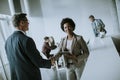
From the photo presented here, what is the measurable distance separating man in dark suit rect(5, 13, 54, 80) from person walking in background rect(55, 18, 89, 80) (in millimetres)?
328

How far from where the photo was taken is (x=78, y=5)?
29.4 ft

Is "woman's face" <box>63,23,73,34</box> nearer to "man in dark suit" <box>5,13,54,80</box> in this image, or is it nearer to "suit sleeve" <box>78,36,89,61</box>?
"suit sleeve" <box>78,36,89,61</box>

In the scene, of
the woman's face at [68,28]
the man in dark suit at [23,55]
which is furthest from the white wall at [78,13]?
the man in dark suit at [23,55]

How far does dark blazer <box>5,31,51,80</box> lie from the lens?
1.96 m

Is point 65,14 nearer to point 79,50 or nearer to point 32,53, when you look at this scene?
point 79,50

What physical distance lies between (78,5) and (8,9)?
12.0ft

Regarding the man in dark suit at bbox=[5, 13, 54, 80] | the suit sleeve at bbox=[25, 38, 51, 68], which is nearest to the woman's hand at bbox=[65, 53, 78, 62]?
the man in dark suit at bbox=[5, 13, 54, 80]

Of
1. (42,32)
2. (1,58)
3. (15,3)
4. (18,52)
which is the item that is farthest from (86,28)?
(18,52)

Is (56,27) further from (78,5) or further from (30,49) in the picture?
(30,49)

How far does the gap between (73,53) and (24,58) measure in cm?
62

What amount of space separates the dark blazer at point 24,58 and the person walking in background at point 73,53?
34 cm

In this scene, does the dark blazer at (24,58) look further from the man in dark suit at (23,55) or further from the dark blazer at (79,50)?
the dark blazer at (79,50)

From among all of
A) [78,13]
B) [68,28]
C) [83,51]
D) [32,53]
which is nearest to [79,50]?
[83,51]

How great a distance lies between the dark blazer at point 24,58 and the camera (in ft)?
6.43
